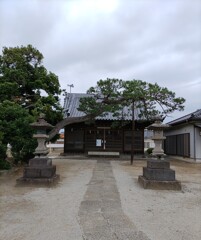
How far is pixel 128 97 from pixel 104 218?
22.9 ft

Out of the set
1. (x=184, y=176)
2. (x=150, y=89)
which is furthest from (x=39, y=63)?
(x=184, y=176)

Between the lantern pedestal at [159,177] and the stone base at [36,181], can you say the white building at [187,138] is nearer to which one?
the lantern pedestal at [159,177]

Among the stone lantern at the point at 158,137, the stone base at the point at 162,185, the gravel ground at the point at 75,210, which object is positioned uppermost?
the stone lantern at the point at 158,137

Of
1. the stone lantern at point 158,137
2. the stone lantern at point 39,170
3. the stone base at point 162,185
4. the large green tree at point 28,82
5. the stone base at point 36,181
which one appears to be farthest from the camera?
the large green tree at point 28,82

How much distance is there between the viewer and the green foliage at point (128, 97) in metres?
11.0

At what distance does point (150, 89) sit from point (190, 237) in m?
7.47

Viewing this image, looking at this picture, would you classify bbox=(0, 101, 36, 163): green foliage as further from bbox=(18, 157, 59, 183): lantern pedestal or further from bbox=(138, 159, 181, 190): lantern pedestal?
bbox=(138, 159, 181, 190): lantern pedestal

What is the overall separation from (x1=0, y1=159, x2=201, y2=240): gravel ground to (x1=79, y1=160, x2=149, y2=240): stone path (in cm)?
13

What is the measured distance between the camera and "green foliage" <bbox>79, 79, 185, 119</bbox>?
11.0m

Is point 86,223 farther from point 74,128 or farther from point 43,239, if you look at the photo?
point 74,128

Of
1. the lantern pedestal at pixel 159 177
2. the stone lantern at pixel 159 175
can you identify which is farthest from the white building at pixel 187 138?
the lantern pedestal at pixel 159 177

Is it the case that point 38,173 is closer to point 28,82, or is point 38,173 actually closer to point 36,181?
point 36,181

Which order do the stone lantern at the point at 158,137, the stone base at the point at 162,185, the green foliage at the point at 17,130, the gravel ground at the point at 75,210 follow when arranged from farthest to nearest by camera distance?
1. the green foliage at the point at 17,130
2. the stone lantern at the point at 158,137
3. the stone base at the point at 162,185
4. the gravel ground at the point at 75,210

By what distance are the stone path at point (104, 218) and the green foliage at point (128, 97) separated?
4719mm
